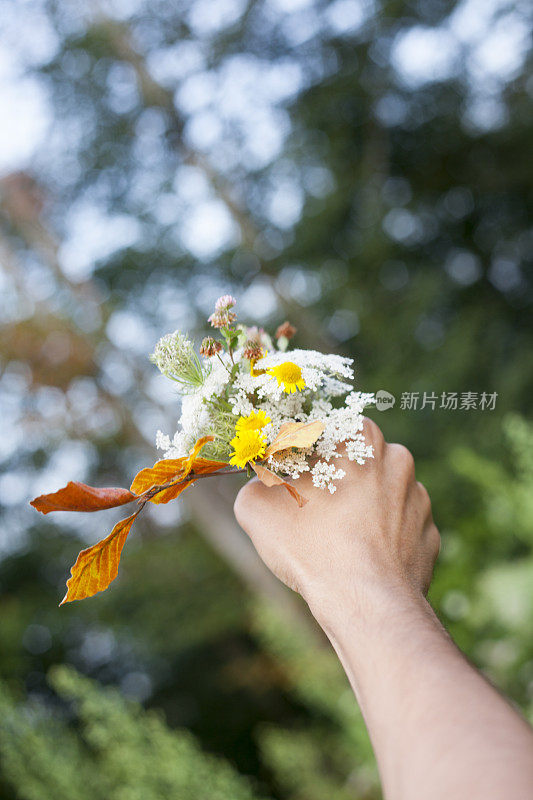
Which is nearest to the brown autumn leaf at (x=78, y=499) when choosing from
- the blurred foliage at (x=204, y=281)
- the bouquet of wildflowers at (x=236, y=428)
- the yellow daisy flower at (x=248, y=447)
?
the bouquet of wildflowers at (x=236, y=428)

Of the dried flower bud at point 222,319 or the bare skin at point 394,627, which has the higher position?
the dried flower bud at point 222,319

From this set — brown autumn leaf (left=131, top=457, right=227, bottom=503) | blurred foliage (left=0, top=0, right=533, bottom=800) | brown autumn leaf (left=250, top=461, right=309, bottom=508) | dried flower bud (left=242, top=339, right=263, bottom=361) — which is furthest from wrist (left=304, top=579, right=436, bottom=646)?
blurred foliage (left=0, top=0, right=533, bottom=800)

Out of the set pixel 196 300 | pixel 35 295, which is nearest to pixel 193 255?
pixel 196 300

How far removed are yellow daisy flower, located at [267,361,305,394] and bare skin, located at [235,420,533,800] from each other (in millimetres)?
122

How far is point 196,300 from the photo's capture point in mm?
3535

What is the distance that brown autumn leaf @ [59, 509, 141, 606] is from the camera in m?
0.70

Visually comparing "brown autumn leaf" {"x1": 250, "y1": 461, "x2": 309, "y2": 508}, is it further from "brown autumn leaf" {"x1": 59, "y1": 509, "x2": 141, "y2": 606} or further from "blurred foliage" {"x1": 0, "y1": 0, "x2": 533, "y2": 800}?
"blurred foliage" {"x1": 0, "y1": 0, "x2": 533, "y2": 800}

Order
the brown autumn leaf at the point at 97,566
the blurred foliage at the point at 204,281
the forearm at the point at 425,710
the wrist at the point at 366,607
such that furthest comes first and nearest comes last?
the blurred foliage at the point at 204,281 → the brown autumn leaf at the point at 97,566 → the wrist at the point at 366,607 → the forearm at the point at 425,710

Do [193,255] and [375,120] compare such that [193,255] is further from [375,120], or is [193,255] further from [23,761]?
[23,761]

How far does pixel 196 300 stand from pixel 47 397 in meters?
1.05

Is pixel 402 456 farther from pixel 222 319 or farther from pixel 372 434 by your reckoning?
pixel 222 319

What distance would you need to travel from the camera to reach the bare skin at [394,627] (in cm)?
45

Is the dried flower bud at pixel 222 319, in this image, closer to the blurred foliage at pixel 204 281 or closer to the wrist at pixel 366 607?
the wrist at pixel 366 607

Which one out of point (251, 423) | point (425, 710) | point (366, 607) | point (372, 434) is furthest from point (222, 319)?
point (425, 710)
